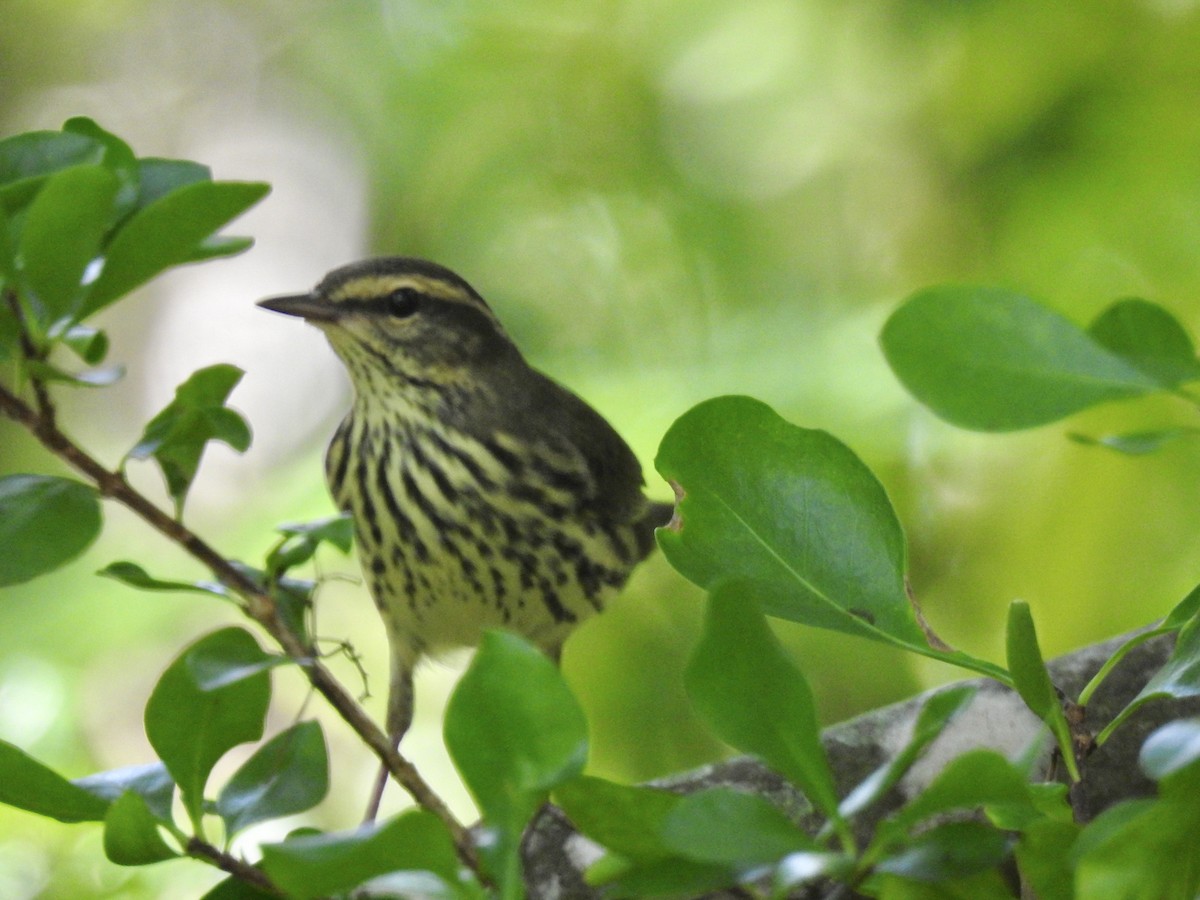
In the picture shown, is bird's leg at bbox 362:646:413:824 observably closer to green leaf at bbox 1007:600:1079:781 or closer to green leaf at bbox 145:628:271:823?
green leaf at bbox 145:628:271:823

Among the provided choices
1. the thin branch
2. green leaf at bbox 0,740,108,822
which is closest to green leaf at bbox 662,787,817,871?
the thin branch

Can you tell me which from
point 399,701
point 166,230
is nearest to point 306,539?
point 166,230

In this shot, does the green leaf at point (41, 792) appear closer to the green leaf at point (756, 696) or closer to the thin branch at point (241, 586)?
the thin branch at point (241, 586)

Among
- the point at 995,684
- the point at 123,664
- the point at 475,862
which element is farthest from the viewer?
the point at 123,664

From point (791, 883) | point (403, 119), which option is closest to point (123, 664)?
point (403, 119)

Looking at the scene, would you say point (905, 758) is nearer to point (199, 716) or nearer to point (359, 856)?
point (359, 856)

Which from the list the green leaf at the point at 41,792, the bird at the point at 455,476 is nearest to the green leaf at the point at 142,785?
the green leaf at the point at 41,792

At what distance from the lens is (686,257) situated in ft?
10.1

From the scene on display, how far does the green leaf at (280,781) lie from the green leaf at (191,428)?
15cm

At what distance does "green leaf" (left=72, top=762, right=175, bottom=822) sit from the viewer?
751mm

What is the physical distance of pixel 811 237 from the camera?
312cm

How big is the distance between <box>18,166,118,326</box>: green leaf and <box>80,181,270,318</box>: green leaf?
2cm

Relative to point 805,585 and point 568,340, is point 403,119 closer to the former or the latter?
point 568,340

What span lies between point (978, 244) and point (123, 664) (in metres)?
2.01
